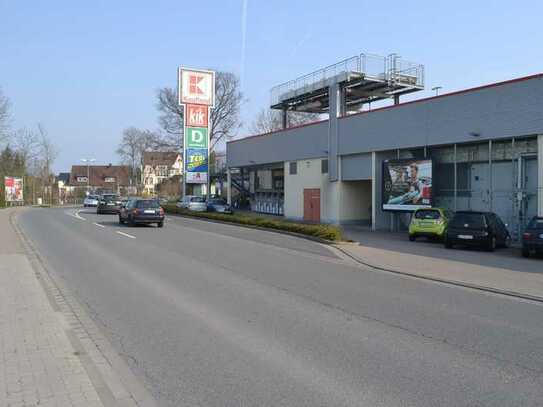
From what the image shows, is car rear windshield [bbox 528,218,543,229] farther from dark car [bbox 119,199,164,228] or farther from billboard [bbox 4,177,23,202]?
billboard [bbox 4,177,23,202]

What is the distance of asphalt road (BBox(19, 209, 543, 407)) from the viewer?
4984mm

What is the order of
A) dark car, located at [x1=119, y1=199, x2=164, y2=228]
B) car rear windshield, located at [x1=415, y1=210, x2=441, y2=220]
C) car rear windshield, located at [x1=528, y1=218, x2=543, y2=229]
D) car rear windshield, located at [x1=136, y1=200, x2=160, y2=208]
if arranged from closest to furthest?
car rear windshield, located at [x1=528, y1=218, x2=543, y2=229], car rear windshield, located at [x1=415, y1=210, x2=441, y2=220], dark car, located at [x1=119, y1=199, x2=164, y2=228], car rear windshield, located at [x1=136, y1=200, x2=160, y2=208]

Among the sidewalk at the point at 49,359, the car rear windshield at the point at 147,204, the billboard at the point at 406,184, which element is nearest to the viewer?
the sidewalk at the point at 49,359

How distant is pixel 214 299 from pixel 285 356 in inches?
137

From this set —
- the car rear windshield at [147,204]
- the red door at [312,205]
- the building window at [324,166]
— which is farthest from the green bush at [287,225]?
the building window at [324,166]

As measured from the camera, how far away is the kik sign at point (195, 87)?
4097 cm

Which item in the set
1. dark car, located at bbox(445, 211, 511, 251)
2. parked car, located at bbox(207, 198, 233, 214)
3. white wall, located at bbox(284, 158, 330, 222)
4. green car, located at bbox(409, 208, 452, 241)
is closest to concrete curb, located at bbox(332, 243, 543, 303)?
dark car, located at bbox(445, 211, 511, 251)

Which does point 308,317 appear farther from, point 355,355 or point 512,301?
point 512,301

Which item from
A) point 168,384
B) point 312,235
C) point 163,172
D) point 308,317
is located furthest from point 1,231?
point 163,172

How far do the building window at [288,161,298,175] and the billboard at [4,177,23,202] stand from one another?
32523mm

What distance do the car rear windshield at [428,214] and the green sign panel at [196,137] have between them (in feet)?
74.8

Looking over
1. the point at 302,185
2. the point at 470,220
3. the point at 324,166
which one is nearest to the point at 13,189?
the point at 302,185

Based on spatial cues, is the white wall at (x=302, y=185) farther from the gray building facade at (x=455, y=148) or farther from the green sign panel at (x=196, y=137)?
the green sign panel at (x=196, y=137)

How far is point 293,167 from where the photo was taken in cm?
3738
